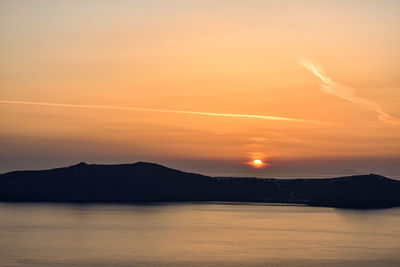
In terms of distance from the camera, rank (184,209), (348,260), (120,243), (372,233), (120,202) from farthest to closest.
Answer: (120,202)
(184,209)
(372,233)
(120,243)
(348,260)

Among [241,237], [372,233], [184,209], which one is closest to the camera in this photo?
[241,237]

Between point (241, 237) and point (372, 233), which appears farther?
point (372, 233)

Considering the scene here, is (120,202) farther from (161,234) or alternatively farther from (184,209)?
(161,234)

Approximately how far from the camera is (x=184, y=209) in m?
171

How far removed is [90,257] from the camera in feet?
273

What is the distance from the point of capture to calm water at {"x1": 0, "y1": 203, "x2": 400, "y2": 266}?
270 feet

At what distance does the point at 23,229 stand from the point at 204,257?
51.8m

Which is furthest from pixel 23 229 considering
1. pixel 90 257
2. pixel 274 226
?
pixel 274 226

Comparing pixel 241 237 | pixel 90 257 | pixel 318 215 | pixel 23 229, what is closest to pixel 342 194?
pixel 318 215

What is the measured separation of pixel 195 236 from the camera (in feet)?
359

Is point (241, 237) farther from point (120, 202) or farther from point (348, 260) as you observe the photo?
point (120, 202)

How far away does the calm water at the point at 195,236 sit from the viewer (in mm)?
82375

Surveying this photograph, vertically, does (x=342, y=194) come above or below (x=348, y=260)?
above

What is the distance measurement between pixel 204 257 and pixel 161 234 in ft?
108
